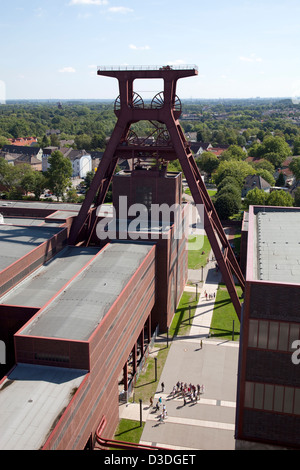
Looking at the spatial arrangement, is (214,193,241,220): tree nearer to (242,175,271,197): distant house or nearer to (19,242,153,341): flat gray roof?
(242,175,271,197): distant house

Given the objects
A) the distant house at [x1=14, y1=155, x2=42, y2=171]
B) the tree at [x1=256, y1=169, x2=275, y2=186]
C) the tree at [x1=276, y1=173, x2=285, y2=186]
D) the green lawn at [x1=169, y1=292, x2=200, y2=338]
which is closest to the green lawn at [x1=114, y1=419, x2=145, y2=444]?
the green lawn at [x1=169, y1=292, x2=200, y2=338]

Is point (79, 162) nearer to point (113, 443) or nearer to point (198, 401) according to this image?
point (198, 401)

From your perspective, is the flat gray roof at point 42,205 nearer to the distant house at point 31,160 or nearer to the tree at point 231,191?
the tree at point 231,191

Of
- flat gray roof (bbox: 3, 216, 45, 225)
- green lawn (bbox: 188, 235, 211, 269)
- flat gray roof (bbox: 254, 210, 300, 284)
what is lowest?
green lawn (bbox: 188, 235, 211, 269)

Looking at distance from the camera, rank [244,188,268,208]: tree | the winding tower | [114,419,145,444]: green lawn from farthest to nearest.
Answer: [244,188,268,208]: tree
the winding tower
[114,419,145,444]: green lawn

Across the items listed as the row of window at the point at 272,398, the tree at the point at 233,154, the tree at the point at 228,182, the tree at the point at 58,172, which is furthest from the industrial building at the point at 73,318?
the tree at the point at 233,154

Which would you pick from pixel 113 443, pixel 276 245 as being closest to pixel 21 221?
pixel 113 443
